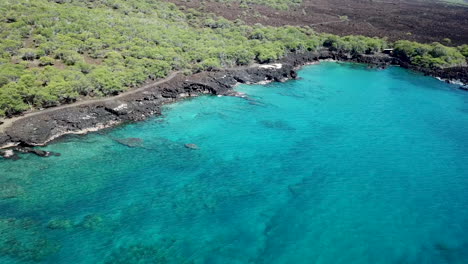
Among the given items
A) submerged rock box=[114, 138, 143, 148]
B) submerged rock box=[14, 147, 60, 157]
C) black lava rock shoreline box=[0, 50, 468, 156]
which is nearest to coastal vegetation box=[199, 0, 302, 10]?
black lava rock shoreline box=[0, 50, 468, 156]

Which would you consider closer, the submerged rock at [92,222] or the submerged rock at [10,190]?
the submerged rock at [92,222]

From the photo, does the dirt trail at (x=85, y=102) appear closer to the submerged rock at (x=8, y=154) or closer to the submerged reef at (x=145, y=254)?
the submerged rock at (x=8, y=154)

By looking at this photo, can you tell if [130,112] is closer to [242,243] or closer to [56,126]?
[56,126]

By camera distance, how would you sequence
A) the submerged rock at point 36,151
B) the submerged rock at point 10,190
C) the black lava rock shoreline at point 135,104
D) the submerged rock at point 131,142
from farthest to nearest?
the submerged rock at point 131,142 → the black lava rock shoreline at point 135,104 → the submerged rock at point 36,151 → the submerged rock at point 10,190

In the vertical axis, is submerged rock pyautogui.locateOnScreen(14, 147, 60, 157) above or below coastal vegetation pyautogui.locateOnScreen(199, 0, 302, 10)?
below

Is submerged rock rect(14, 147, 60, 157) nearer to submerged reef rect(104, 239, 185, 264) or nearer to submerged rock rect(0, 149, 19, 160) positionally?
submerged rock rect(0, 149, 19, 160)

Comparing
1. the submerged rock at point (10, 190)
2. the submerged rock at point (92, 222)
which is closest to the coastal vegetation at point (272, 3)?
the submerged rock at point (10, 190)

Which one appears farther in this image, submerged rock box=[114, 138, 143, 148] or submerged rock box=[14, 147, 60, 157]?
submerged rock box=[114, 138, 143, 148]
